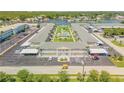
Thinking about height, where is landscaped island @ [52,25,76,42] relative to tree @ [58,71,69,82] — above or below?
above

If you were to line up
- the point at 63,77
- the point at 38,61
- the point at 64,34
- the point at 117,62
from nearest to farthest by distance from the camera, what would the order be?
the point at 63,77 → the point at 38,61 → the point at 117,62 → the point at 64,34

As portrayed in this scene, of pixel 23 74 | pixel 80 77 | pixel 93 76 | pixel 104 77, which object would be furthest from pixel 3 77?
pixel 104 77

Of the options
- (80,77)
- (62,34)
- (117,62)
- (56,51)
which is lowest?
(80,77)

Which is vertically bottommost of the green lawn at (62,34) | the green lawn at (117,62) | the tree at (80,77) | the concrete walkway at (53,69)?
the tree at (80,77)

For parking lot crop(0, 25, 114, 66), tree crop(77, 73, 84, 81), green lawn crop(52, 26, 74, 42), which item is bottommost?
tree crop(77, 73, 84, 81)

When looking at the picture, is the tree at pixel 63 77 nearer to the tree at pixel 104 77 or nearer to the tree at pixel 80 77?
the tree at pixel 80 77

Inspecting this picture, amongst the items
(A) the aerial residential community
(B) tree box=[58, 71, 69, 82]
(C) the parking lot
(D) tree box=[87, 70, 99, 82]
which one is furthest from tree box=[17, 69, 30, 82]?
(D) tree box=[87, 70, 99, 82]

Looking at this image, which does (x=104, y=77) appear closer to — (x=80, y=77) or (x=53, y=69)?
(x=80, y=77)

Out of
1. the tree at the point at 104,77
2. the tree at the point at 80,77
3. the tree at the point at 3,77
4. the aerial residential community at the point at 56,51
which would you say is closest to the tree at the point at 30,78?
the aerial residential community at the point at 56,51

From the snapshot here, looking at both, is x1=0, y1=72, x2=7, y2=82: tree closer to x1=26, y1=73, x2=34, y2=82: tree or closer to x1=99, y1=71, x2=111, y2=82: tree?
x1=26, y1=73, x2=34, y2=82: tree
